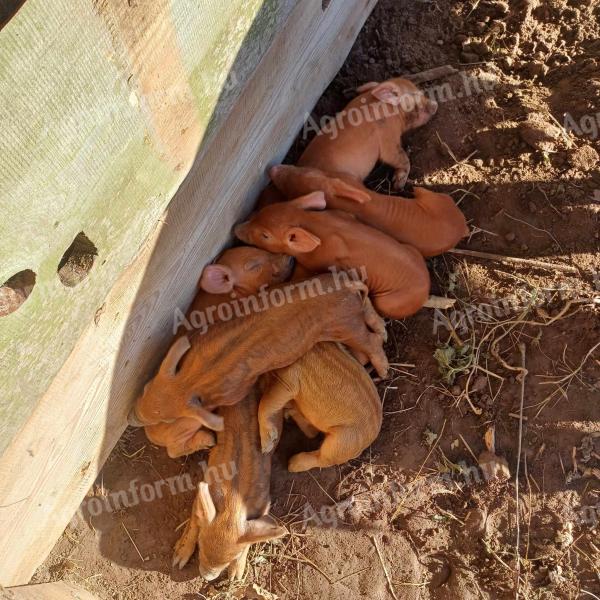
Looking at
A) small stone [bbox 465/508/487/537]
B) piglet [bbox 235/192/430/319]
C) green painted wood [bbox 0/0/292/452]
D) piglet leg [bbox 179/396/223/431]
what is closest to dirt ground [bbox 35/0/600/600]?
small stone [bbox 465/508/487/537]

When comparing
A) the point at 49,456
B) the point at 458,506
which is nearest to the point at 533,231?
the point at 458,506

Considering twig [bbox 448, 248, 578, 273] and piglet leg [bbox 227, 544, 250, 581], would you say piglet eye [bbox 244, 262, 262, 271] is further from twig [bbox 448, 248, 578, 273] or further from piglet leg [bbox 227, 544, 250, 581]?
piglet leg [bbox 227, 544, 250, 581]

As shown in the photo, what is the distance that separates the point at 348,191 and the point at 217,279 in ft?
3.55

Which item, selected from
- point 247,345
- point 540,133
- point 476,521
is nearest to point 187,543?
point 247,345

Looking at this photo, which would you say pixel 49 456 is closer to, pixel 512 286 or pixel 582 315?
pixel 512 286

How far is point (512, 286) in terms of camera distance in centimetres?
440

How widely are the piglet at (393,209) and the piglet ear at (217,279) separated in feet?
2.39

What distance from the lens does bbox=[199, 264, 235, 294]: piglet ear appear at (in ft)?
12.5

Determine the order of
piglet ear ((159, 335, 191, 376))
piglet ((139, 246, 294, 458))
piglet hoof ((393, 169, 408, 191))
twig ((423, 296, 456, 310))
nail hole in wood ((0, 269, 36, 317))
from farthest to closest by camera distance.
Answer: piglet hoof ((393, 169, 408, 191)), twig ((423, 296, 456, 310)), piglet ((139, 246, 294, 458)), piglet ear ((159, 335, 191, 376)), nail hole in wood ((0, 269, 36, 317))

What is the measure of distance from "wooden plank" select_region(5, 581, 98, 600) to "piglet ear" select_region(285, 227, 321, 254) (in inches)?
97.5

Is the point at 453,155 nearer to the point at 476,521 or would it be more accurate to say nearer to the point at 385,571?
the point at 476,521

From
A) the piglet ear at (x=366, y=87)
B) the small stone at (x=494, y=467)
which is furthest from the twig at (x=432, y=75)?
the small stone at (x=494, y=467)

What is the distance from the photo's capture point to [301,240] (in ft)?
13.1

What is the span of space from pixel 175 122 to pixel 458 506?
310 cm
